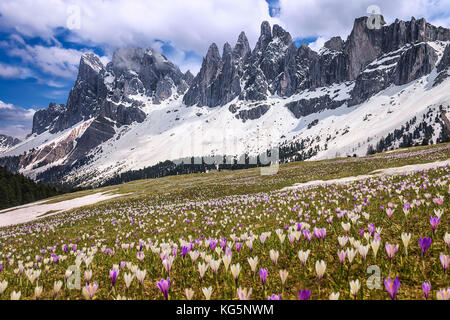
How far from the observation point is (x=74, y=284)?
3965mm

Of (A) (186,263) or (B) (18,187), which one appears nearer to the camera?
(A) (186,263)

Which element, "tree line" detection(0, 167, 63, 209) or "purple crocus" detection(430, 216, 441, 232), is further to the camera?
"tree line" detection(0, 167, 63, 209)

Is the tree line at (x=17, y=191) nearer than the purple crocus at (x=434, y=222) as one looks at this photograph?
No

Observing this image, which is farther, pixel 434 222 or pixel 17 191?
pixel 17 191

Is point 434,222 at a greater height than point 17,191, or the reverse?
point 434,222

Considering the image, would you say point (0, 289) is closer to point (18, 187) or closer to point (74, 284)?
point (74, 284)

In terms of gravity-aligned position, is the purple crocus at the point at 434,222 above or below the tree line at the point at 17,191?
above

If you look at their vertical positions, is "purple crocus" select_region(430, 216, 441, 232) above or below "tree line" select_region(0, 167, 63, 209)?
above
